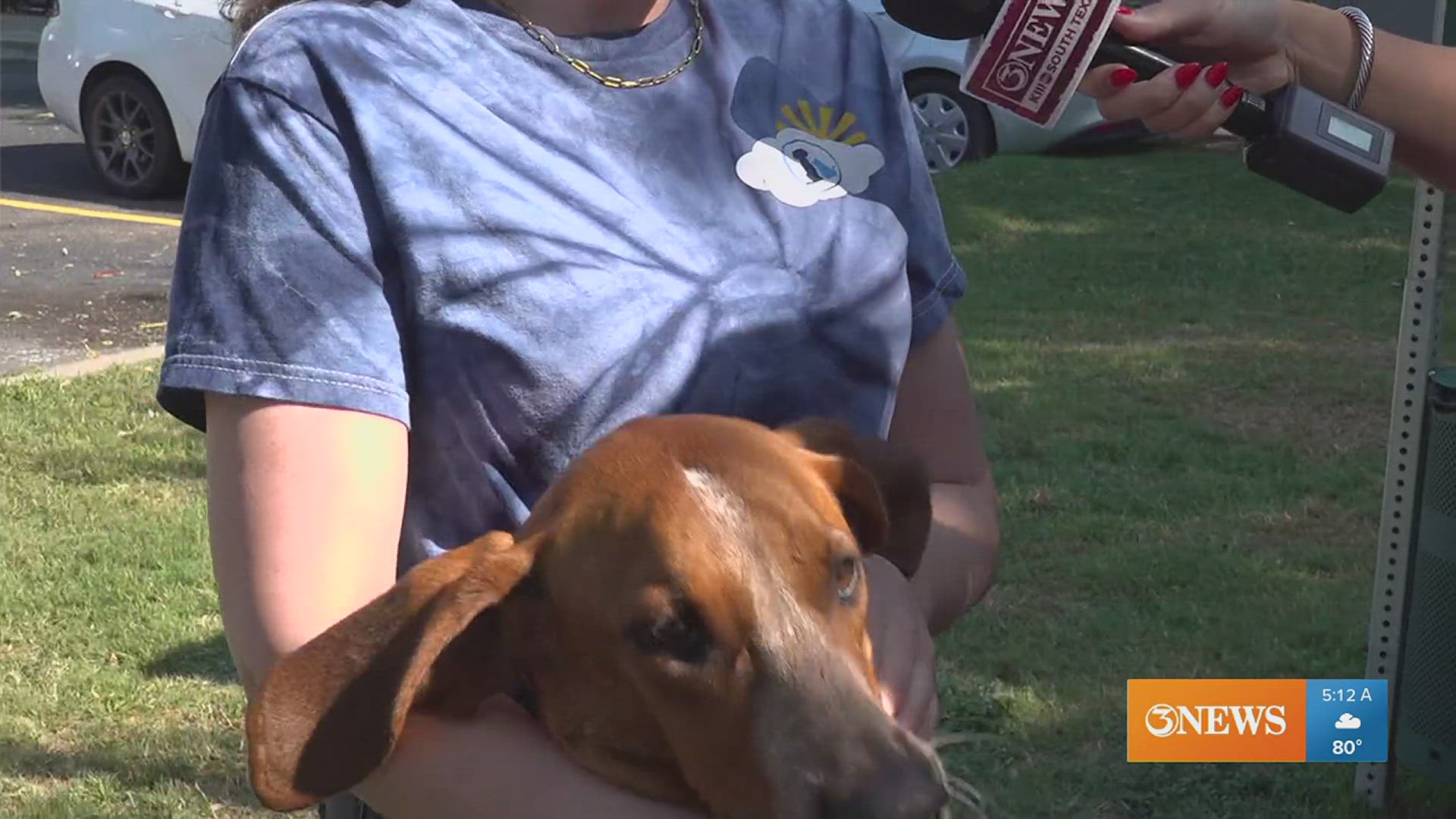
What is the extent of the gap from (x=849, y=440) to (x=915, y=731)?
0.31m

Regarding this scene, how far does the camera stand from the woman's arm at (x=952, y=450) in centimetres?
216

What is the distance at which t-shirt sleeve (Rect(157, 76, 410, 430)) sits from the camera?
1.73m

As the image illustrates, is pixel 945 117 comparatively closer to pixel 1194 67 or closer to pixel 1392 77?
pixel 1392 77

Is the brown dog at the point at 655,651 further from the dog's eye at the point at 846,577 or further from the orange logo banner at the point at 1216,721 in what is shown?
the orange logo banner at the point at 1216,721

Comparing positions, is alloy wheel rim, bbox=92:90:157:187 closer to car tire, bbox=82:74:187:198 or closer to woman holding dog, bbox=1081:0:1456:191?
car tire, bbox=82:74:187:198

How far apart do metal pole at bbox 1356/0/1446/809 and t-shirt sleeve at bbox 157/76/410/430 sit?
307cm

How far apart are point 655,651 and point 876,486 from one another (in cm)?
35

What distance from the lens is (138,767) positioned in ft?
15.0

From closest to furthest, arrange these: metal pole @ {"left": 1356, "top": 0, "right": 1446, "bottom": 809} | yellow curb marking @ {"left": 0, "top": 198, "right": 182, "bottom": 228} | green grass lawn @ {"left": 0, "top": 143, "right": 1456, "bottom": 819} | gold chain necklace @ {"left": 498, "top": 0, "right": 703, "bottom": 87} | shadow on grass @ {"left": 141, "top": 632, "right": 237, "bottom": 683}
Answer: gold chain necklace @ {"left": 498, "top": 0, "right": 703, "bottom": 87} < metal pole @ {"left": 1356, "top": 0, "right": 1446, "bottom": 809} < green grass lawn @ {"left": 0, "top": 143, "right": 1456, "bottom": 819} < shadow on grass @ {"left": 141, "top": 632, "right": 237, "bottom": 683} < yellow curb marking @ {"left": 0, "top": 198, "right": 182, "bottom": 228}

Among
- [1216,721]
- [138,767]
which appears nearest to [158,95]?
[138,767]

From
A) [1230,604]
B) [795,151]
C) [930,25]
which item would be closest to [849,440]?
[795,151]

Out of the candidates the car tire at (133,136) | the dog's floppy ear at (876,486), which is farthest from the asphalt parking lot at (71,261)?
the dog's floppy ear at (876,486)

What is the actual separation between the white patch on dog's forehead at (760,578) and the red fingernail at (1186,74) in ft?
3.17

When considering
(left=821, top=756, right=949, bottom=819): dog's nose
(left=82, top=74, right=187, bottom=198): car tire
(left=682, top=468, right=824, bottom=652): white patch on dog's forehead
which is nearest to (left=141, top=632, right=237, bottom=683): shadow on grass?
(left=682, top=468, right=824, bottom=652): white patch on dog's forehead
